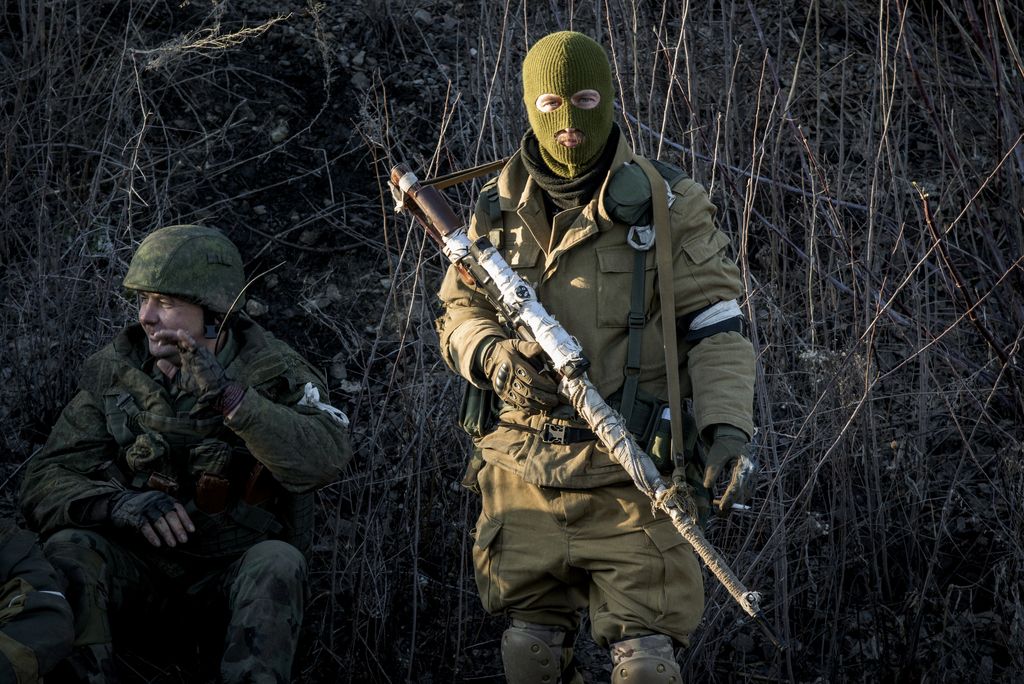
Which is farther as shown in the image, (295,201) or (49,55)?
(295,201)

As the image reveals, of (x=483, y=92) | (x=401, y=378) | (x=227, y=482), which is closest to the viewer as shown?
(x=227, y=482)

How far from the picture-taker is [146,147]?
5.75 m

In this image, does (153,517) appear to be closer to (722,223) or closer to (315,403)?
(315,403)

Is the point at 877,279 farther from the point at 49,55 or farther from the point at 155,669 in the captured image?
the point at 49,55

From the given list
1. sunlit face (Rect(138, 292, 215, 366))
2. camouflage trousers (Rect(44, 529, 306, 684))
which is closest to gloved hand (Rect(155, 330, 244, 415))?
sunlit face (Rect(138, 292, 215, 366))

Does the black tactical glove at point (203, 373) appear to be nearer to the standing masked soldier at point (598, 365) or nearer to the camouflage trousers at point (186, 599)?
the camouflage trousers at point (186, 599)

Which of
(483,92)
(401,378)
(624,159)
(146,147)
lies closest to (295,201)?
(146,147)

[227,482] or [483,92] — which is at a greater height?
[483,92]

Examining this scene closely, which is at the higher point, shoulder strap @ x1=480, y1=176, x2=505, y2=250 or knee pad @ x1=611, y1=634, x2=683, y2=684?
shoulder strap @ x1=480, y1=176, x2=505, y2=250

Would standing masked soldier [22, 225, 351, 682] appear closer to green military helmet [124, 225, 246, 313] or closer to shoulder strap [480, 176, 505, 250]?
green military helmet [124, 225, 246, 313]

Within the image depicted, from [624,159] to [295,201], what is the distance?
3.09m

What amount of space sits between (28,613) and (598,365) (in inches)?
62.5

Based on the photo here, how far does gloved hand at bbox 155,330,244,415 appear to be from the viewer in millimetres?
3498

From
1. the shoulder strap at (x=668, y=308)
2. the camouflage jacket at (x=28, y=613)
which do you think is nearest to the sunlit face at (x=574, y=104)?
the shoulder strap at (x=668, y=308)
